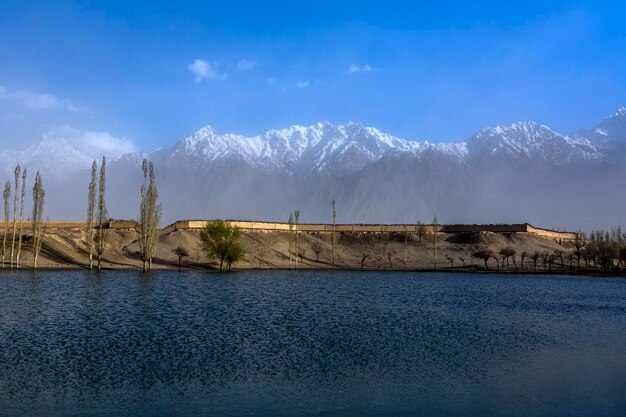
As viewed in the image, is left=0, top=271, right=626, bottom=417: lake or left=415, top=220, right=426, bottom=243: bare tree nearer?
left=0, top=271, right=626, bottom=417: lake

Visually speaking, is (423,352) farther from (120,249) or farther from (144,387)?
(120,249)

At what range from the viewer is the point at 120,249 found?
4348 inches

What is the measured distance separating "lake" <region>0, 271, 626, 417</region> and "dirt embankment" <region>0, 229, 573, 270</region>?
155 feet

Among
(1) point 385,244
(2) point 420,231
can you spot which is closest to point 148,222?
(1) point 385,244

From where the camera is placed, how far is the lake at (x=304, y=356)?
21.4m

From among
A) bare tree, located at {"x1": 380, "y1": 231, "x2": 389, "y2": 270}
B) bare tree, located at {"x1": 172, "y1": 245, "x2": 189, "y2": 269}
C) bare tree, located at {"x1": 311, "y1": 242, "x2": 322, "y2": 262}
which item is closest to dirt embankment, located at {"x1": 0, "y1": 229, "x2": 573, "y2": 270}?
bare tree, located at {"x1": 380, "y1": 231, "x2": 389, "y2": 270}

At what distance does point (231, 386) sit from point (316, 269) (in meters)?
84.8

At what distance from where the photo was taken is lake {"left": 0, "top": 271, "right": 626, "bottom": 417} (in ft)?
70.1

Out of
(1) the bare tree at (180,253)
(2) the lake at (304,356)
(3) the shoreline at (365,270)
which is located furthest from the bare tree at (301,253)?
(2) the lake at (304,356)

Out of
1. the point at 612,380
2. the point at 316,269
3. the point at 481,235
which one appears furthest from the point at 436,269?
the point at 612,380

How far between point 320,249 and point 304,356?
9725 cm

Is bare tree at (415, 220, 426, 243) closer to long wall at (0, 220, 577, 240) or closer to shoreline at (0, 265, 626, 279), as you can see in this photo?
long wall at (0, 220, 577, 240)

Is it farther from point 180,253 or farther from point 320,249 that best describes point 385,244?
point 180,253

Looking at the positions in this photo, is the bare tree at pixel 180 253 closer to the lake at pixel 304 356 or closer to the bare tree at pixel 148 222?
the bare tree at pixel 148 222
